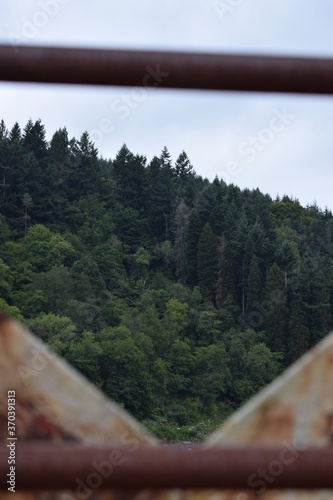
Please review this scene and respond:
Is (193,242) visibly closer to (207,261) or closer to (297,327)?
(207,261)

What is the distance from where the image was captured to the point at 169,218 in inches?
1502

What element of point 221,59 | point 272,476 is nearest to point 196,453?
point 272,476

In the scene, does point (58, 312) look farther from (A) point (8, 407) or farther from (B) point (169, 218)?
(A) point (8, 407)

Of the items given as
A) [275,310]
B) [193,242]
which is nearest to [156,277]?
[193,242]

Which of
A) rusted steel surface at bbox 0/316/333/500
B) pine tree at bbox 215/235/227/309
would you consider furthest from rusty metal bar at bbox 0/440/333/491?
pine tree at bbox 215/235/227/309

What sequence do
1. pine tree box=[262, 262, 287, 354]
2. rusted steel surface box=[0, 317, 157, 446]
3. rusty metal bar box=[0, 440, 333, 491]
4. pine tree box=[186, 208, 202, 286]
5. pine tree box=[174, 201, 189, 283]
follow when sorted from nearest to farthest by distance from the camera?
rusty metal bar box=[0, 440, 333, 491] → rusted steel surface box=[0, 317, 157, 446] → pine tree box=[262, 262, 287, 354] → pine tree box=[186, 208, 202, 286] → pine tree box=[174, 201, 189, 283]

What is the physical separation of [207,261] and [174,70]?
33.7 metres

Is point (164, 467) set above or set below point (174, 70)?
below

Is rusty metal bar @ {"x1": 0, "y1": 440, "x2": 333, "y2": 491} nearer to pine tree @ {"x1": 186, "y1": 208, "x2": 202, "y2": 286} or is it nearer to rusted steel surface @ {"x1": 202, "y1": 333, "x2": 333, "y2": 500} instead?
rusted steel surface @ {"x1": 202, "y1": 333, "x2": 333, "y2": 500}

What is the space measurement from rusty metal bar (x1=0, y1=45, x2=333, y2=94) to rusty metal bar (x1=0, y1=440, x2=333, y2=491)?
23 centimetres

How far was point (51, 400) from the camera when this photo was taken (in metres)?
0.48

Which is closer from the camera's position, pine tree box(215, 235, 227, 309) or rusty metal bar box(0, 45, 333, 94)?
rusty metal bar box(0, 45, 333, 94)

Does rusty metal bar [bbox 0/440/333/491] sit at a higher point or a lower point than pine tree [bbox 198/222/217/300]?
lower

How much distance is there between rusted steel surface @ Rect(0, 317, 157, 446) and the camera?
1.56 ft
